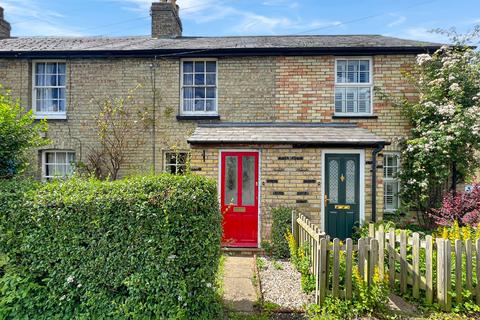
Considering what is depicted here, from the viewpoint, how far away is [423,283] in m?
4.47

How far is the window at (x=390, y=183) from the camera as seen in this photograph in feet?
29.7

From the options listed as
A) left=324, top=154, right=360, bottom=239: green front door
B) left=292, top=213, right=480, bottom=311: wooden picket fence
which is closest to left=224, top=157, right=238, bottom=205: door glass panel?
left=324, top=154, right=360, bottom=239: green front door

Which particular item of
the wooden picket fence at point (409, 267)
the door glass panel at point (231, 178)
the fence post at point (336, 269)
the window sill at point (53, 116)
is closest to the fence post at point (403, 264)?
the wooden picket fence at point (409, 267)

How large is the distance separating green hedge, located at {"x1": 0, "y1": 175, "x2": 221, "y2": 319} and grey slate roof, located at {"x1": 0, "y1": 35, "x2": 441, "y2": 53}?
715cm

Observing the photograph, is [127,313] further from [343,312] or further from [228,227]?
[228,227]

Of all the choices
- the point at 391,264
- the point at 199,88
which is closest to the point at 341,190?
the point at 391,264

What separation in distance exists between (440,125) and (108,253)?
8793 millimetres

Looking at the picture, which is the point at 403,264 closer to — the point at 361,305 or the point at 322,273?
the point at 361,305

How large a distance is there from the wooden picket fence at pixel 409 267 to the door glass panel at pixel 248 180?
9.50 ft

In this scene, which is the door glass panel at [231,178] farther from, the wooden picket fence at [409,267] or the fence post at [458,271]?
the fence post at [458,271]

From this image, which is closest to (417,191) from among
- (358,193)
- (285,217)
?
(358,193)

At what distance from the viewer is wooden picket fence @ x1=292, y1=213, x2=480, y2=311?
427cm

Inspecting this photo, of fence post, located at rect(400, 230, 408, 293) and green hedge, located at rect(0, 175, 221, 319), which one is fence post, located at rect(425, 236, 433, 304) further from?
green hedge, located at rect(0, 175, 221, 319)

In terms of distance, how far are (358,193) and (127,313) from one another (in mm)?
6044
